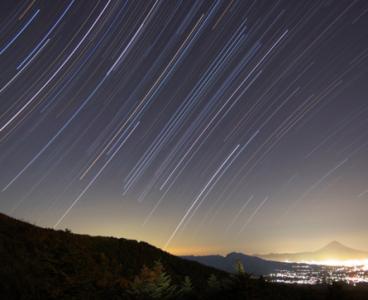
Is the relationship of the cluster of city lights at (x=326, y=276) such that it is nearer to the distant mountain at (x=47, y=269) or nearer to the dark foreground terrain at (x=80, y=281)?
the dark foreground terrain at (x=80, y=281)

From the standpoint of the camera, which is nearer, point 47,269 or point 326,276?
point 326,276

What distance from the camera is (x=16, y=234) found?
75.0ft

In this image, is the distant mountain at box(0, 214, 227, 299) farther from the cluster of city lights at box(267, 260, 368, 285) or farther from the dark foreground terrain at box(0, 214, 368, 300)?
the cluster of city lights at box(267, 260, 368, 285)

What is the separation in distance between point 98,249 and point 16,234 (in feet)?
33.9

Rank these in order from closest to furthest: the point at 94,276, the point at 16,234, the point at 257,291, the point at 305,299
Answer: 1. the point at 257,291
2. the point at 305,299
3. the point at 94,276
4. the point at 16,234

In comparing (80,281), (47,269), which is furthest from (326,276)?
(47,269)

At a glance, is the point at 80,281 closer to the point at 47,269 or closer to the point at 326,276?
the point at 47,269

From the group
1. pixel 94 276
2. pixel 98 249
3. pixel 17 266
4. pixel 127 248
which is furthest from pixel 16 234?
pixel 127 248

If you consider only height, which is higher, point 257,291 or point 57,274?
point 257,291

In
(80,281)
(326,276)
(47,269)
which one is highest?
(326,276)

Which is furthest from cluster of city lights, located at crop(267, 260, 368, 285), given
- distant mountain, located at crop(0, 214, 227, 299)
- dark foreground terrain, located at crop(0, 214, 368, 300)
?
distant mountain, located at crop(0, 214, 227, 299)

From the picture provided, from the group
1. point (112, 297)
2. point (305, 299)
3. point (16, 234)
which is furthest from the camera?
point (16, 234)

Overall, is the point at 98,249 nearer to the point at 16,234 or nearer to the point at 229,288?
the point at 16,234

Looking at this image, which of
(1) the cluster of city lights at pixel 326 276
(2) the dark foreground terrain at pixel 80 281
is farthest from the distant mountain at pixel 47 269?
(1) the cluster of city lights at pixel 326 276
